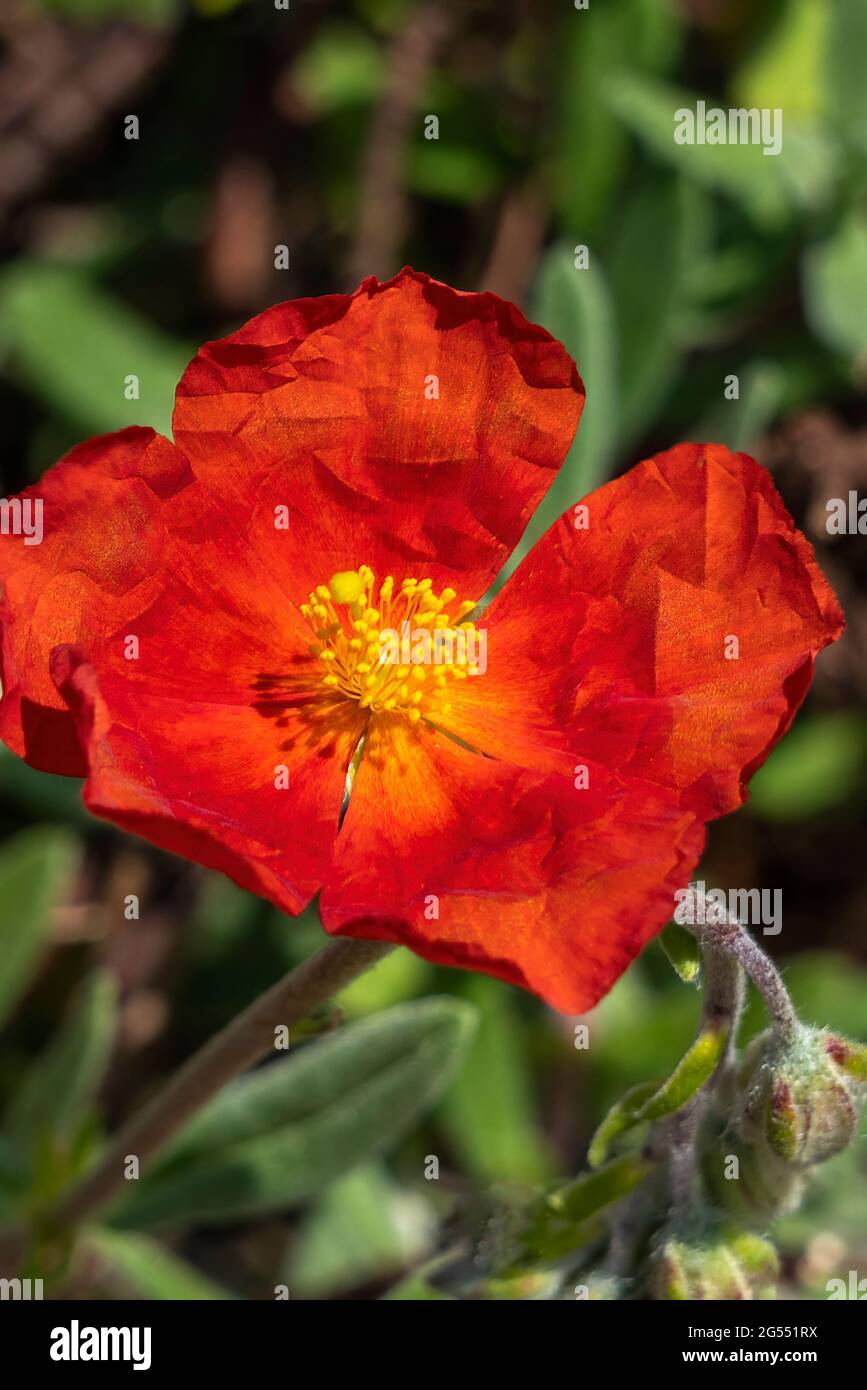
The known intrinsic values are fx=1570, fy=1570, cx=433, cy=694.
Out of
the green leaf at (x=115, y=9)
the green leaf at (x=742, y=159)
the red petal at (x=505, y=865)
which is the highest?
the green leaf at (x=115, y=9)

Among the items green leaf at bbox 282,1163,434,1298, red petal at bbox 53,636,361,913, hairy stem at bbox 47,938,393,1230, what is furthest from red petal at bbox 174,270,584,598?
green leaf at bbox 282,1163,434,1298

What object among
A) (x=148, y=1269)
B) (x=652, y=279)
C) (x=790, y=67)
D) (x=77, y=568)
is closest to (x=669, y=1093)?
(x=77, y=568)

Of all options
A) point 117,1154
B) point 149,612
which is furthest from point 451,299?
point 117,1154

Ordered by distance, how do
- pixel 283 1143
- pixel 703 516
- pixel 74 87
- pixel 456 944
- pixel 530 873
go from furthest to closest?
pixel 74 87 < pixel 283 1143 < pixel 703 516 < pixel 530 873 < pixel 456 944

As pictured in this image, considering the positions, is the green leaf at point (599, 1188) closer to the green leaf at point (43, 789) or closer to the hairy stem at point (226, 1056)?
the hairy stem at point (226, 1056)

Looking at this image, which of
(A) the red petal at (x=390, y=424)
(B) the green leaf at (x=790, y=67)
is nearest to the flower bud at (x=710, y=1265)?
(A) the red petal at (x=390, y=424)

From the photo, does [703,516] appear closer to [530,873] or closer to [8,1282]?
[530,873]
